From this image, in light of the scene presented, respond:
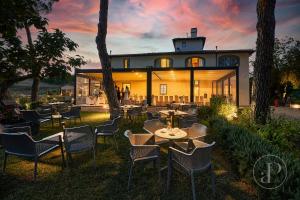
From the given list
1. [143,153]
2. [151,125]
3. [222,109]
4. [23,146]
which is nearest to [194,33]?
[222,109]

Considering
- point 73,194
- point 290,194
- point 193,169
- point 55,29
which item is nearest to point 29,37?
point 55,29

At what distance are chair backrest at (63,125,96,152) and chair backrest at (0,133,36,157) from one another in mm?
689

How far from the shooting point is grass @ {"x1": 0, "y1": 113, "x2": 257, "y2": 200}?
342 centimetres

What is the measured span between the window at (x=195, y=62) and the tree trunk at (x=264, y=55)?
1608 cm

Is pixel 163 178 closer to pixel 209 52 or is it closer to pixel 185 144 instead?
pixel 185 144

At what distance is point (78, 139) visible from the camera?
4652 mm

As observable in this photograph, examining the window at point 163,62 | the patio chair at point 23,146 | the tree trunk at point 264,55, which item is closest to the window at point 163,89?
the window at point 163,62

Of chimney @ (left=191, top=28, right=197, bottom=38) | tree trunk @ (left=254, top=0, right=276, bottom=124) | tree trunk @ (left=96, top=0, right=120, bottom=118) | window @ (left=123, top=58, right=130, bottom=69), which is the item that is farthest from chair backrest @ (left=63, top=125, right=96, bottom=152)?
chimney @ (left=191, top=28, right=197, bottom=38)

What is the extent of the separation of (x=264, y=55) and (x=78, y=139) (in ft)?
19.9

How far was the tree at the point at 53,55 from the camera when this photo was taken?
998cm

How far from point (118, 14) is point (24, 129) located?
37.2 ft

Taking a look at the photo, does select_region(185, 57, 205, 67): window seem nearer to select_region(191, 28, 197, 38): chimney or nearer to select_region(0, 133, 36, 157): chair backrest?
select_region(191, 28, 197, 38): chimney

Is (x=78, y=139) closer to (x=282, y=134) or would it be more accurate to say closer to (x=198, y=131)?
(x=198, y=131)

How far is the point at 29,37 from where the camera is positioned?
18.9 m
